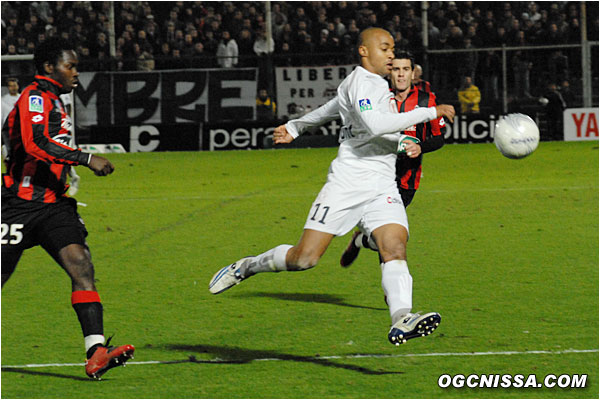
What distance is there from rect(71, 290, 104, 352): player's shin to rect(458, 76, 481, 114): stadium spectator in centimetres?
1887

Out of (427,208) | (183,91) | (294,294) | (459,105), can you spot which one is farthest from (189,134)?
(294,294)

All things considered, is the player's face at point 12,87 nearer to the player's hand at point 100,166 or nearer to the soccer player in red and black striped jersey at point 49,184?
the soccer player in red and black striped jersey at point 49,184

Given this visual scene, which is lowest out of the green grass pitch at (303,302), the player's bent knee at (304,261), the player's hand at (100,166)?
the green grass pitch at (303,302)

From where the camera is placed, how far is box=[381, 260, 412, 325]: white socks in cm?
581

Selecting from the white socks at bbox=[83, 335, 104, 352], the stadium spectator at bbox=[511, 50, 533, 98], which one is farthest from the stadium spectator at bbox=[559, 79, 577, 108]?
the white socks at bbox=[83, 335, 104, 352]

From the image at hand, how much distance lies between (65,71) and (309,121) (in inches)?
69.1

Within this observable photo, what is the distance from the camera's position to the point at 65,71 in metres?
6.10

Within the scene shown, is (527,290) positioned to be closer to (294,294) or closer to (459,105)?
(294,294)

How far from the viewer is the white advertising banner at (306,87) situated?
24.2 meters

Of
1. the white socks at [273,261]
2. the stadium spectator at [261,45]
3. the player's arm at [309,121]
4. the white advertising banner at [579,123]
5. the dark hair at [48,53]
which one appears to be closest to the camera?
the dark hair at [48,53]

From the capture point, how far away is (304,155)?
22016mm

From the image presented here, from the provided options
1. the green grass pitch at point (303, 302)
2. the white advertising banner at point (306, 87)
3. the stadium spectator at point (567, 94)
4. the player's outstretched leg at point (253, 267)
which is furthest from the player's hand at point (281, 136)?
the stadium spectator at point (567, 94)

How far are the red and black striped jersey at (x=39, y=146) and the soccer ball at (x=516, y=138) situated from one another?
2.95 metres

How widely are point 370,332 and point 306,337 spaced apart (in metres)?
0.47
